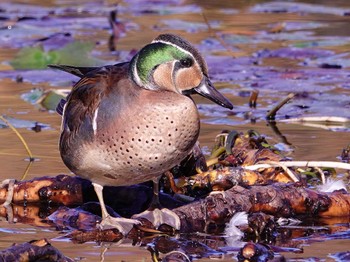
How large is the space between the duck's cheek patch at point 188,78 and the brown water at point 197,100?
81 centimetres

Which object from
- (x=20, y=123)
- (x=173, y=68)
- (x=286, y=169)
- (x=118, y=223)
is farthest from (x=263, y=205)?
(x=20, y=123)

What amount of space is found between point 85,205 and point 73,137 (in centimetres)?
45

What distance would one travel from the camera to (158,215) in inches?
201

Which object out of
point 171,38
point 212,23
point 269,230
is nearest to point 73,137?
point 171,38

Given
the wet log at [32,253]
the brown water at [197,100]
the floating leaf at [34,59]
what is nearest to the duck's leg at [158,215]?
the brown water at [197,100]

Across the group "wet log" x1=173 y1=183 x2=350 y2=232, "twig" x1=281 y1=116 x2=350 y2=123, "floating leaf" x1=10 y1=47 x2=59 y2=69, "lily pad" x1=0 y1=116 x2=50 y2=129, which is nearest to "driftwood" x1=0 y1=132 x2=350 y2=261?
"wet log" x1=173 y1=183 x2=350 y2=232

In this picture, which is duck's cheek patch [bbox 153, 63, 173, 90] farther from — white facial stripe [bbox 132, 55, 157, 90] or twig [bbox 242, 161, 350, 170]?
Result: twig [bbox 242, 161, 350, 170]

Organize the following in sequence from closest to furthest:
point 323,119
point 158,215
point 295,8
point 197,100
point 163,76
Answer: point 163,76 → point 158,215 → point 323,119 → point 197,100 → point 295,8

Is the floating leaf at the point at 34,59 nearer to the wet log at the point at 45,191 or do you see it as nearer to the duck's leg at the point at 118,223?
the wet log at the point at 45,191

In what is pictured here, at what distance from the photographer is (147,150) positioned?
4836 mm

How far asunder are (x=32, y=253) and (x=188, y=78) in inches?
49.2

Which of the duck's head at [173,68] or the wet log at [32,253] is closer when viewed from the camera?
the wet log at [32,253]

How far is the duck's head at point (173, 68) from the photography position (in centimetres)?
490

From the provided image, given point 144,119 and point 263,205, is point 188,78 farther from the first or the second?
point 263,205
